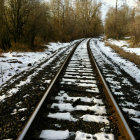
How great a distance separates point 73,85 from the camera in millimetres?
4809

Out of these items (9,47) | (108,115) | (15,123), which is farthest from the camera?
(9,47)

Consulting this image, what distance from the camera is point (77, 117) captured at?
304 cm

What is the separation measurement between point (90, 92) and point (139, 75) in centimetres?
330

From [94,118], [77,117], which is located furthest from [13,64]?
[94,118]

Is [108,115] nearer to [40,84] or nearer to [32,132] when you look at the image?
[32,132]

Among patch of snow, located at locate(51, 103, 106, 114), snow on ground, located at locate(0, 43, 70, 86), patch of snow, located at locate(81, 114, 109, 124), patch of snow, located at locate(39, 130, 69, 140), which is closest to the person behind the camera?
patch of snow, located at locate(39, 130, 69, 140)

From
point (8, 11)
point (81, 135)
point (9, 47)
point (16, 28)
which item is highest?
point (8, 11)

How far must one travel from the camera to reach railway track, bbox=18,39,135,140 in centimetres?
251

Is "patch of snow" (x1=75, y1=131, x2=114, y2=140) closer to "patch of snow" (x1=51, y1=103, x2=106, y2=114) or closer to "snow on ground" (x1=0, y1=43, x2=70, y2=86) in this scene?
"patch of snow" (x1=51, y1=103, x2=106, y2=114)

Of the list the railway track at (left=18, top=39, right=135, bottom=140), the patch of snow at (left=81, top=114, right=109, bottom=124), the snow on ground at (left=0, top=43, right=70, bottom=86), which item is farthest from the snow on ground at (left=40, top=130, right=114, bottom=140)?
the snow on ground at (left=0, top=43, right=70, bottom=86)

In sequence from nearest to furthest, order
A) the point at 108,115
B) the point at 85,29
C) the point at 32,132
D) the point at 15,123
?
1. the point at 32,132
2. the point at 15,123
3. the point at 108,115
4. the point at 85,29

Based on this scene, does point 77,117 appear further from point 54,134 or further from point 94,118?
point 54,134

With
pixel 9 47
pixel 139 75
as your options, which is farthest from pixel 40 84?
pixel 9 47

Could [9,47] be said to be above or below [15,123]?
above
